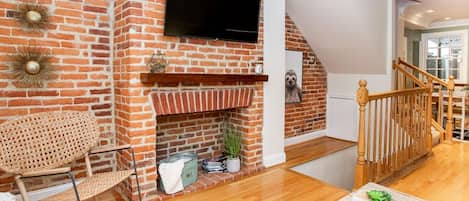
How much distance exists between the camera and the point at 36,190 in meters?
2.62

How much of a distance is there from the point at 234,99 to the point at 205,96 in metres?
0.36

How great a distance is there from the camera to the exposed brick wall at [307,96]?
15.5 ft

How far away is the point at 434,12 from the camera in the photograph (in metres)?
6.65

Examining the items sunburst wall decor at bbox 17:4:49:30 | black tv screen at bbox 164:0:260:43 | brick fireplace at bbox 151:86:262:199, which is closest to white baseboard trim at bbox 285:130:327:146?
brick fireplace at bbox 151:86:262:199

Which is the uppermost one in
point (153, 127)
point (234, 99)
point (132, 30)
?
point (132, 30)

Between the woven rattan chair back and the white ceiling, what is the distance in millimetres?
5753

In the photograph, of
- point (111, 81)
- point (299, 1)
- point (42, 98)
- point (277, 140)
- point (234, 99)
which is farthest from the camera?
point (299, 1)

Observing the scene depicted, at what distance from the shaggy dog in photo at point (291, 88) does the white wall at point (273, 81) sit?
87 centimetres

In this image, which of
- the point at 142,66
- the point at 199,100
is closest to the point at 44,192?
the point at 142,66

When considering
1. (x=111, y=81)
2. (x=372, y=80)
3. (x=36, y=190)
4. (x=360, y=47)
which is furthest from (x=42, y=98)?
(x=372, y=80)

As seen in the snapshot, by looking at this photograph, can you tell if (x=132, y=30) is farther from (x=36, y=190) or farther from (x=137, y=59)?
(x=36, y=190)

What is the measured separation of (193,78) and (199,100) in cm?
32

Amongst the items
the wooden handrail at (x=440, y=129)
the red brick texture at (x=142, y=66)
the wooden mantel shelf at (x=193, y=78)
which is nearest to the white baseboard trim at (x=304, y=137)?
the wooden mantel shelf at (x=193, y=78)

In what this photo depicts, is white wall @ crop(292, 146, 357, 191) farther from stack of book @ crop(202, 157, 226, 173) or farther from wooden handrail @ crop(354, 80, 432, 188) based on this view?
stack of book @ crop(202, 157, 226, 173)
